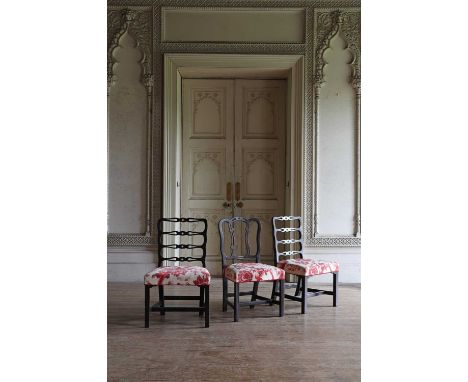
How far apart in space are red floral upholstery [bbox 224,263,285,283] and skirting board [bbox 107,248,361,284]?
196 cm

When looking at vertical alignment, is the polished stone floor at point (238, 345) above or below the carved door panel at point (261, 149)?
below

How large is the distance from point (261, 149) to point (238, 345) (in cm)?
334

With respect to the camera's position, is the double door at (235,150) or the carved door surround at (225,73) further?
the double door at (235,150)

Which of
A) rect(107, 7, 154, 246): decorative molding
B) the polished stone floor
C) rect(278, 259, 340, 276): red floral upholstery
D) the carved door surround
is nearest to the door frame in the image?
the carved door surround

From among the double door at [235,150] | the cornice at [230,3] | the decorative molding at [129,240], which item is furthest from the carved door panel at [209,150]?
the cornice at [230,3]

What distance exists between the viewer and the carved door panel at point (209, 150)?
5.95m

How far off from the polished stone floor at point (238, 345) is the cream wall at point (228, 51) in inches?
53.9

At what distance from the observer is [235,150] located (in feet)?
19.7

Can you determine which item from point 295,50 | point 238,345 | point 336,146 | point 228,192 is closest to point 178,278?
point 238,345

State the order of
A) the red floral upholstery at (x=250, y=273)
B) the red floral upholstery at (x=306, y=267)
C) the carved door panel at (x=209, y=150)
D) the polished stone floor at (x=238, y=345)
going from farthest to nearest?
the carved door panel at (x=209, y=150), the red floral upholstery at (x=306, y=267), the red floral upholstery at (x=250, y=273), the polished stone floor at (x=238, y=345)

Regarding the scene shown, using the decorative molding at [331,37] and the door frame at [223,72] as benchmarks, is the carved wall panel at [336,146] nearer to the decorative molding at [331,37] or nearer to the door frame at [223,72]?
the decorative molding at [331,37]
